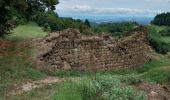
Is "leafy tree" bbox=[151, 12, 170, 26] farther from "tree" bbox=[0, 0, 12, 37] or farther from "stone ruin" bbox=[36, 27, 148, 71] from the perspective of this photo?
"tree" bbox=[0, 0, 12, 37]

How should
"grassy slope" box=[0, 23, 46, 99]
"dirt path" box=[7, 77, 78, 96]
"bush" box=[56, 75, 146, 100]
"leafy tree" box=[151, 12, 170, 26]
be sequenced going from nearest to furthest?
"bush" box=[56, 75, 146, 100] → "dirt path" box=[7, 77, 78, 96] → "grassy slope" box=[0, 23, 46, 99] → "leafy tree" box=[151, 12, 170, 26]

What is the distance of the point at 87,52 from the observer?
20.3 meters

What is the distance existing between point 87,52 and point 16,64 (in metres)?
2.91

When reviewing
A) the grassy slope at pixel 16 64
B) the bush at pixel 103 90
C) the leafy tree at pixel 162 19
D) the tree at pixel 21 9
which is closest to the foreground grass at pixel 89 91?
the bush at pixel 103 90

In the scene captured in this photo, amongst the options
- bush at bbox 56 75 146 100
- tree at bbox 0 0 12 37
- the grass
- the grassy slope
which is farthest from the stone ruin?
bush at bbox 56 75 146 100

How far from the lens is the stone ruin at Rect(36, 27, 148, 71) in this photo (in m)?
19.5

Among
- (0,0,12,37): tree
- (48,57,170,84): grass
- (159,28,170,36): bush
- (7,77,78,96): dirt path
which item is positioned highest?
(0,0,12,37): tree

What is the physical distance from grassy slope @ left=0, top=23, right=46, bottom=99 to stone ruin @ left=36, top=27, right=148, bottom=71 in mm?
515

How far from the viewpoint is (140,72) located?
70.9ft

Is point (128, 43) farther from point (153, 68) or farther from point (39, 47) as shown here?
point (39, 47)

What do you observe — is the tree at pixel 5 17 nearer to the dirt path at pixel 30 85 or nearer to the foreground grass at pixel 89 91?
the dirt path at pixel 30 85

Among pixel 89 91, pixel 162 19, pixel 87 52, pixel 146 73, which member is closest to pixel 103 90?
pixel 89 91

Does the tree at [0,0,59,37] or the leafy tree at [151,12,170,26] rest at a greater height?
the tree at [0,0,59,37]

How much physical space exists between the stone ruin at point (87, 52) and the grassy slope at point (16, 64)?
0.51 metres
